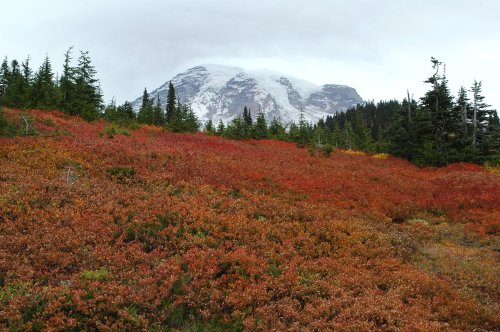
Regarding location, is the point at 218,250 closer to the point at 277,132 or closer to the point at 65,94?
the point at 65,94

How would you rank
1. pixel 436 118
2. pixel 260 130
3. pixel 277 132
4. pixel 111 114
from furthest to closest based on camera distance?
pixel 277 132
pixel 260 130
pixel 111 114
pixel 436 118

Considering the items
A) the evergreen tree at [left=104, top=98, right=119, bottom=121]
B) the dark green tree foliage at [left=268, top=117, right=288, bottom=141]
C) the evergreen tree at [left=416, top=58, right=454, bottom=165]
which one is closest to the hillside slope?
the evergreen tree at [left=416, top=58, right=454, bottom=165]

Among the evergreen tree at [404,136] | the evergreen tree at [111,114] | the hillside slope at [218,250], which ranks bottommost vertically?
the hillside slope at [218,250]

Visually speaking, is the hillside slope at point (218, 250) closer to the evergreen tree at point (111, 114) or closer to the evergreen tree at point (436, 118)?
the evergreen tree at point (436, 118)

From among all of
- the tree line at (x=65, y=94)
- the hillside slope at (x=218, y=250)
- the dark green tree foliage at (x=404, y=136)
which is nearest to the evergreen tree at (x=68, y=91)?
the tree line at (x=65, y=94)

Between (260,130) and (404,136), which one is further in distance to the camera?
(260,130)

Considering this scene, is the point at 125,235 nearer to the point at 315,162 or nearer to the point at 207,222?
the point at 207,222

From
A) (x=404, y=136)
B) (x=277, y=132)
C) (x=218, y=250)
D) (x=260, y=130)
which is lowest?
(x=218, y=250)

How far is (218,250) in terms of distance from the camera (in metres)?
10.8

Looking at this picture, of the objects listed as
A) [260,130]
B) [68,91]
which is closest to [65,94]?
[68,91]

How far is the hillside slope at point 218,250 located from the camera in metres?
8.45

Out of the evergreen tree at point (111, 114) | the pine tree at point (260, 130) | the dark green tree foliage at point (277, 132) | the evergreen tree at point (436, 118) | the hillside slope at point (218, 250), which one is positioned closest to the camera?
the hillside slope at point (218, 250)

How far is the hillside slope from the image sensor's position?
8.45 m

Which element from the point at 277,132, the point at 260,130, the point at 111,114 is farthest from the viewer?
the point at 277,132
